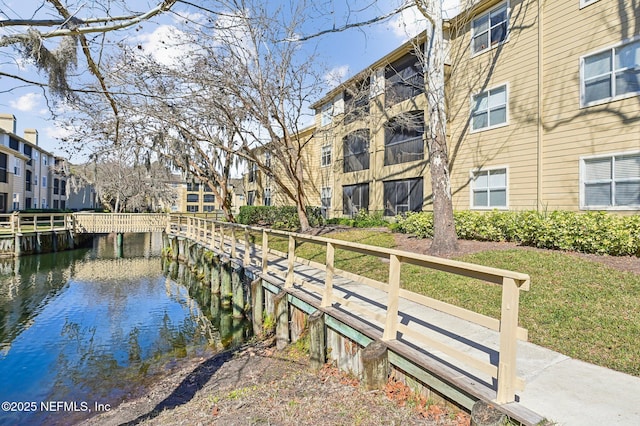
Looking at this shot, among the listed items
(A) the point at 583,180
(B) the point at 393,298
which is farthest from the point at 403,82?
(B) the point at 393,298

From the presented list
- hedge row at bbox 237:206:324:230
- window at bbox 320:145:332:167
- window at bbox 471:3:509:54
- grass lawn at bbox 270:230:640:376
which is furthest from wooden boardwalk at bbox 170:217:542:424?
window at bbox 320:145:332:167

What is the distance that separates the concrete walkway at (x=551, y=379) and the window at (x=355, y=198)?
1476 cm

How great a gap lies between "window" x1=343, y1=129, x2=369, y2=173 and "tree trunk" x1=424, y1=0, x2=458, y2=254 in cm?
857

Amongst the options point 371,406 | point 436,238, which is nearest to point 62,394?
point 371,406

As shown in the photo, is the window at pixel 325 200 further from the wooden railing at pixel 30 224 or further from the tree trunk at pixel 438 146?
the wooden railing at pixel 30 224

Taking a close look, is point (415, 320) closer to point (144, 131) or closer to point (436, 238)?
point (436, 238)

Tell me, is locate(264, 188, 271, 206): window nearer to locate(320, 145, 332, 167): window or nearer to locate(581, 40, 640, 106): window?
locate(320, 145, 332, 167): window

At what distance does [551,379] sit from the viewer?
3.55 metres

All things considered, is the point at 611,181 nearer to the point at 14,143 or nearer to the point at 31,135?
the point at 14,143

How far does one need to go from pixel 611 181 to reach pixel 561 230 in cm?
238

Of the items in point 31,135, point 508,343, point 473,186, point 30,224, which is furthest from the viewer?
point 31,135

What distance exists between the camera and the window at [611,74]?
30.4 ft

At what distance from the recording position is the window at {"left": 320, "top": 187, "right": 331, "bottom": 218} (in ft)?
77.3

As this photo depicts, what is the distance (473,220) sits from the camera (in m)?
11.6
